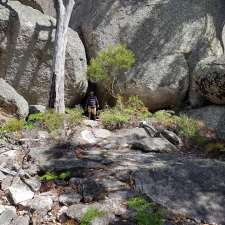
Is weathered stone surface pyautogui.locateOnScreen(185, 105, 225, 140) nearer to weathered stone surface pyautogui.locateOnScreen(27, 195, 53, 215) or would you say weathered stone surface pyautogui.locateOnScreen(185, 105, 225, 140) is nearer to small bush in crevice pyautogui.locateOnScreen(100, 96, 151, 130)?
small bush in crevice pyautogui.locateOnScreen(100, 96, 151, 130)

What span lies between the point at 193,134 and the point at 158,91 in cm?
471

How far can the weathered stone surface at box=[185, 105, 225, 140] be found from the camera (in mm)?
16177

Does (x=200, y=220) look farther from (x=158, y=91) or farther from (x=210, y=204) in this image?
(x=158, y=91)

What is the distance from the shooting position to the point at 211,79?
16688 mm

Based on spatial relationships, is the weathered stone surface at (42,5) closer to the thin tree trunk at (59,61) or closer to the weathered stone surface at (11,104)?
the thin tree trunk at (59,61)

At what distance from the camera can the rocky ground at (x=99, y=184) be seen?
7.56m

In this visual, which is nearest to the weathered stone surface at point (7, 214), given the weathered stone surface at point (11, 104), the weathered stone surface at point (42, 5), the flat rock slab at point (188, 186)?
the flat rock slab at point (188, 186)

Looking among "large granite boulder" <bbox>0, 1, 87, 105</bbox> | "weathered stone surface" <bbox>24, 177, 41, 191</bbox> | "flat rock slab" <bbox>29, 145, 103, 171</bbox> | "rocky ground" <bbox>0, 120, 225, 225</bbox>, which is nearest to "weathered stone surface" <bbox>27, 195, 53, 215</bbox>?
"rocky ground" <bbox>0, 120, 225, 225</bbox>

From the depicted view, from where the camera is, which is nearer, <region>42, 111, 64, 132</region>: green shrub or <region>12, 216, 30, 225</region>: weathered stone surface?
<region>12, 216, 30, 225</region>: weathered stone surface

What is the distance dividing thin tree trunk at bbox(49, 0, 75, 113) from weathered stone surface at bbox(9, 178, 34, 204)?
7.06m

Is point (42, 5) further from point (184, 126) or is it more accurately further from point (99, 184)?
point (99, 184)

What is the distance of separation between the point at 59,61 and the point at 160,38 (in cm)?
549

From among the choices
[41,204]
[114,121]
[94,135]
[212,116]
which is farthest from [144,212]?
[212,116]

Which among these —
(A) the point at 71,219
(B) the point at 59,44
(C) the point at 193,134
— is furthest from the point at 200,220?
(B) the point at 59,44
